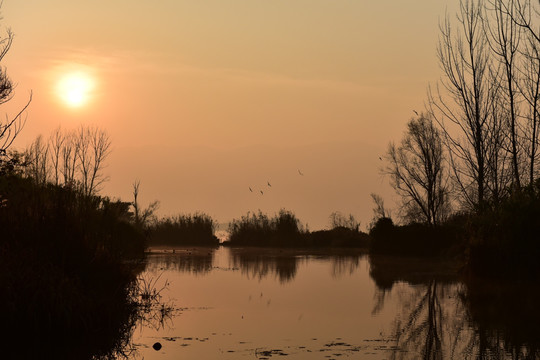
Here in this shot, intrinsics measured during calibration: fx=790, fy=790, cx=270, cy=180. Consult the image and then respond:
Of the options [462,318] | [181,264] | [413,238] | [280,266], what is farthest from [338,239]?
[462,318]

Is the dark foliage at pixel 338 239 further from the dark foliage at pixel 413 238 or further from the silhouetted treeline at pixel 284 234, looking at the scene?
the dark foliage at pixel 413 238

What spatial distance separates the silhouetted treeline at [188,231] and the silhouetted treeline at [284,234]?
150 centimetres

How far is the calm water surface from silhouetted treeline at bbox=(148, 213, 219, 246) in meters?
27.8

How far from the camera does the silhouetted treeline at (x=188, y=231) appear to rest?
55.9 m

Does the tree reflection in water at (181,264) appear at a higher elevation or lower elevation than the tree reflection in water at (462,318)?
higher

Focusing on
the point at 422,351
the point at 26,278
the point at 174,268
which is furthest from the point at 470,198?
the point at 26,278

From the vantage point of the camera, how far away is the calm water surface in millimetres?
12211

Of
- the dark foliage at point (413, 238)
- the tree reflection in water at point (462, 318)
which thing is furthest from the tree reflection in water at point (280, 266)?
the tree reflection in water at point (462, 318)

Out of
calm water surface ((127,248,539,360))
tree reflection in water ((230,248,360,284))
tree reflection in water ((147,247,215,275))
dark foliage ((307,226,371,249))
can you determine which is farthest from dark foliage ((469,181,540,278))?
dark foliage ((307,226,371,249))

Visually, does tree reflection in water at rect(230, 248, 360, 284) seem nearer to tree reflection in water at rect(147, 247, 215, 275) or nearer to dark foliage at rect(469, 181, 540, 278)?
tree reflection in water at rect(147, 247, 215, 275)

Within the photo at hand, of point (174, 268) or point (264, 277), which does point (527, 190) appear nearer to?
point (264, 277)

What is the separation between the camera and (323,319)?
1589 cm

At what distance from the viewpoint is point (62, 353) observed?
11906 millimetres

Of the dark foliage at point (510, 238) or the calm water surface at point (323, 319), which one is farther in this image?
the dark foliage at point (510, 238)
